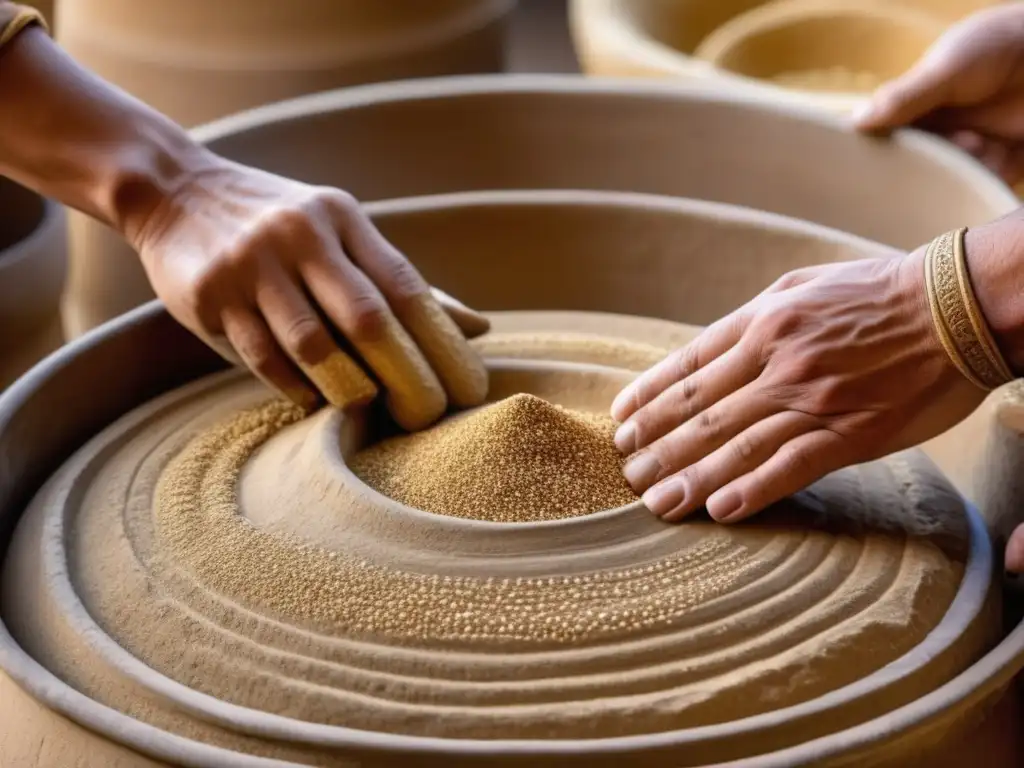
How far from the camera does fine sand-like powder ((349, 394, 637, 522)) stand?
807 mm

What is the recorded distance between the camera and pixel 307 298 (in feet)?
3.02

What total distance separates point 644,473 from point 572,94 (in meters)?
0.61

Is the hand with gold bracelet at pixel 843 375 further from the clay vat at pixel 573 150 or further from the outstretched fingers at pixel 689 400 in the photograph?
the clay vat at pixel 573 150

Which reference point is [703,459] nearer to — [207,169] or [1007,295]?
[1007,295]

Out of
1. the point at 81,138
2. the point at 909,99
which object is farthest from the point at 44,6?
the point at 909,99

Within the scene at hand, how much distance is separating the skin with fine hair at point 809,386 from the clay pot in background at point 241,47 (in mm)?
910

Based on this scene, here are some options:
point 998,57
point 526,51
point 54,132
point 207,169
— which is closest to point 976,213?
point 998,57

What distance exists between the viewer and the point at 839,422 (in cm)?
80

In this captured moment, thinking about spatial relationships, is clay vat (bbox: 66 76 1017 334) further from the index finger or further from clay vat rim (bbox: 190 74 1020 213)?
the index finger

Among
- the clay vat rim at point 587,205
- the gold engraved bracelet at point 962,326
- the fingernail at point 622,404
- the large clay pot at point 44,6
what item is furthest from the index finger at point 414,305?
the large clay pot at point 44,6

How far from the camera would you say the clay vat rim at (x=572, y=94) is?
1184 mm

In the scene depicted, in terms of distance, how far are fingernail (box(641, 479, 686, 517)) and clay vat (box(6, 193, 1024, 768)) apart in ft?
0.04

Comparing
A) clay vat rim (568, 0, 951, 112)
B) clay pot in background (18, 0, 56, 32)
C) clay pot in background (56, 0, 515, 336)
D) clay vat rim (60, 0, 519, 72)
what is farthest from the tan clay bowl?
clay pot in background (18, 0, 56, 32)

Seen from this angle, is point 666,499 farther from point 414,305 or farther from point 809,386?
point 414,305
